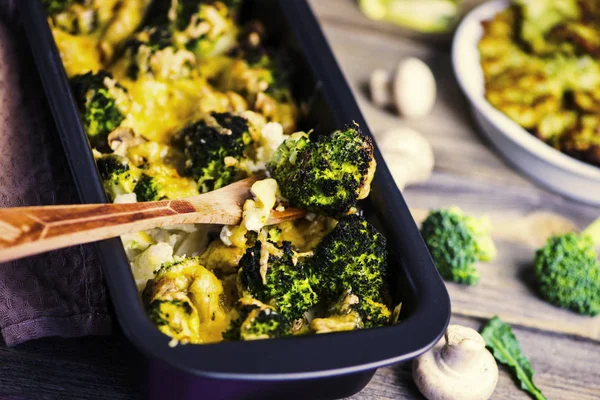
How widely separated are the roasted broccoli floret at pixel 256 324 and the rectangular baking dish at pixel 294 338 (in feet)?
0.24

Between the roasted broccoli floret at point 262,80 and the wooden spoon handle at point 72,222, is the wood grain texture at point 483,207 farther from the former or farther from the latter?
the wooden spoon handle at point 72,222

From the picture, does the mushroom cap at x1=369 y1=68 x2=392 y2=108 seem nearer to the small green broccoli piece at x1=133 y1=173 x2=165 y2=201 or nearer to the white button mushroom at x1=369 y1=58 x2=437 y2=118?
the white button mushroom at x1=369 y1=58 x2=437 y2=118

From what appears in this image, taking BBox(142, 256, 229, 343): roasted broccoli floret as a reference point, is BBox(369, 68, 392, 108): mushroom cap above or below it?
below

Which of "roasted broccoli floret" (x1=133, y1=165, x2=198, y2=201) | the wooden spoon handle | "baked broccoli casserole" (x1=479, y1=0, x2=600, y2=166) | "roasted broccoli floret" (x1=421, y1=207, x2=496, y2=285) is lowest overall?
"roasted broccoli floret" (x1=421, y1=207, x2=496, y2=285)

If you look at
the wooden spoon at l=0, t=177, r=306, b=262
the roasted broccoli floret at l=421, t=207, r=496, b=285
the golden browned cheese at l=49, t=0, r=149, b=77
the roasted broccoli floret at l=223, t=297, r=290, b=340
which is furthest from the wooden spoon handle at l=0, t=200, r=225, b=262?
the roasted broccoli floret at l=421, t=207, r=496, b=285

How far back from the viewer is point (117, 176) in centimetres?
158

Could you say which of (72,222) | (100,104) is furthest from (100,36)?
(72,222)

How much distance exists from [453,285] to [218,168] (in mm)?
719

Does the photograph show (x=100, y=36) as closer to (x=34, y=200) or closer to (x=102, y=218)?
(x=34, y=200)

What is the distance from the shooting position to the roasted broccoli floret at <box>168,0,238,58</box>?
1967 mm

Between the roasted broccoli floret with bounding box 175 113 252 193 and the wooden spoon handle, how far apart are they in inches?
9.1

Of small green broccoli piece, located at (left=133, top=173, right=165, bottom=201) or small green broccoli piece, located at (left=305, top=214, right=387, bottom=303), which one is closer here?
small green broccoli piece, located at (left=305, top=214, right=387, bottom=303)

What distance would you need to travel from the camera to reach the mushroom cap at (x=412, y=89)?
2316mm

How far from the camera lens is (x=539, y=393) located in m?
1.71
